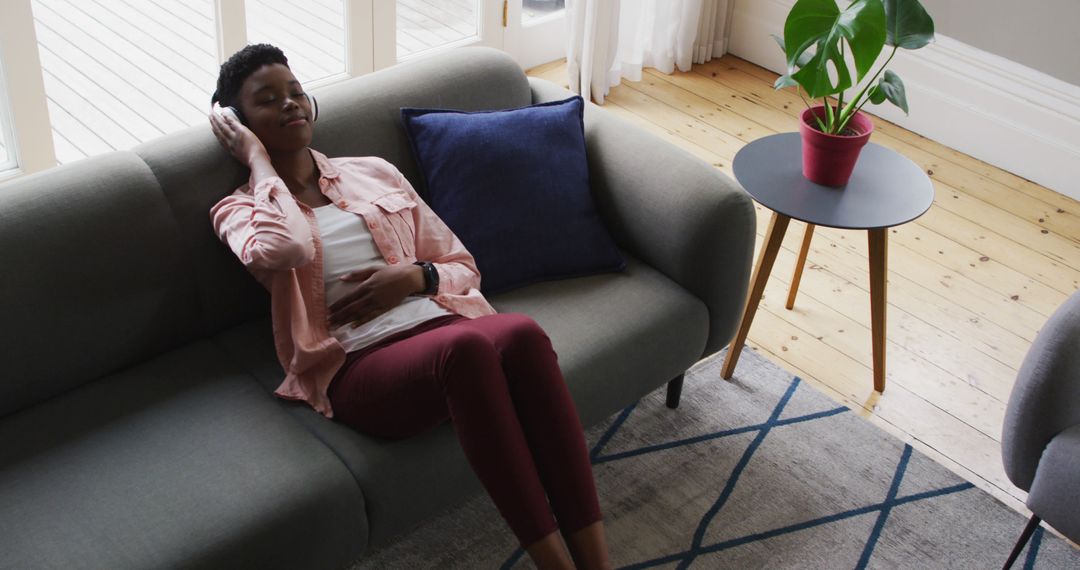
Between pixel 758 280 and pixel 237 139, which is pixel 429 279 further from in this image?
pixel 758 280

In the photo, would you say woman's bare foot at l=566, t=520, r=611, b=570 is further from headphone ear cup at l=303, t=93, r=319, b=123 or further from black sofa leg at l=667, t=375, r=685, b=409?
headphone ear cup at l=303, t=93, r=319, b=123

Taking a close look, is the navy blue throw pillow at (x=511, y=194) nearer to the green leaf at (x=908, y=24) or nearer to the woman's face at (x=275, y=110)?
the woman's face at (x=275, y=110)

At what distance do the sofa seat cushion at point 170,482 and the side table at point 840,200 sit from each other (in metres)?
1.15

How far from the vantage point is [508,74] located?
245 centimetres

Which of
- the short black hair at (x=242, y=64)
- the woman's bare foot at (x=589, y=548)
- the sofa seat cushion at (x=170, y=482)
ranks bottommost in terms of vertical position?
the woman's bare foot at (x=589, y=548)

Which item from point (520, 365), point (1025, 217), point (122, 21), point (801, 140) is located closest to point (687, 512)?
point (520, 365)

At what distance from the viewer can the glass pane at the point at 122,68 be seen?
9.30ft

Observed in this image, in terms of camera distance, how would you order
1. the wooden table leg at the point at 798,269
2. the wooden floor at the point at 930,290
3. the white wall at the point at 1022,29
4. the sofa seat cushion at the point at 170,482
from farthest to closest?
the white wall at the point at 1022,29
the wooden table leg at the point at 798,269
the wooden floor at the point at 930,290
the sofa seat cushion at the point at 170,482

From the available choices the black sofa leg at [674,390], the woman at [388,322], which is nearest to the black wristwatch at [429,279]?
the woman at [388,322]

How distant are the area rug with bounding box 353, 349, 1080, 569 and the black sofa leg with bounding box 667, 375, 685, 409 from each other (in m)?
0.02

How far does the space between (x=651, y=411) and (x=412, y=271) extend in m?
0.80

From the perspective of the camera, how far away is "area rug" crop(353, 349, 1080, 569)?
2.11m

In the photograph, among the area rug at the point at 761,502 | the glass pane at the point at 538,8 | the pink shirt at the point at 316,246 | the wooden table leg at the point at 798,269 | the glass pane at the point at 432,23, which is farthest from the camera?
the glass pane at the point at 538,8

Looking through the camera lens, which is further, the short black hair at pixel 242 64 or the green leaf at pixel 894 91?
the green leaf at pixel 894 91
